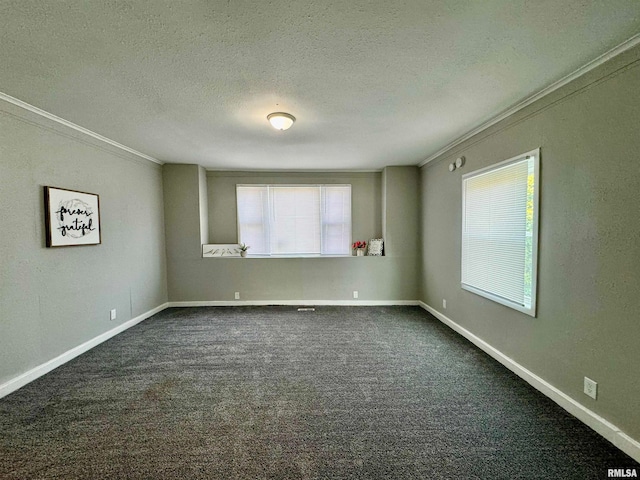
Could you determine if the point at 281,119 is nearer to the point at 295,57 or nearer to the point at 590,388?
the point at 295,57

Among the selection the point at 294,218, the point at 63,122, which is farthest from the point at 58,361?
the point at 294,218

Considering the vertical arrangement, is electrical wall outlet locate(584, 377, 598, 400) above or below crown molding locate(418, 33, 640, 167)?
below

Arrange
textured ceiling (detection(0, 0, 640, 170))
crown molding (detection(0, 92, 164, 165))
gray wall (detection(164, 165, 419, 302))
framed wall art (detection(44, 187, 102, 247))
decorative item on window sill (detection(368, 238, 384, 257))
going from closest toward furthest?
textured ceiling (detection(0, 0, 640, 170)), crown molding (detection(0, 92, 164, 165)), framed wall art (detection(44, 187, 102, 247)), gray wall (detection(164, 165, 419, 302)), decorative item on window sill (detection(368, 238, 384, 257))

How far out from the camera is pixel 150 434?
1.77 m

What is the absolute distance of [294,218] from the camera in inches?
198

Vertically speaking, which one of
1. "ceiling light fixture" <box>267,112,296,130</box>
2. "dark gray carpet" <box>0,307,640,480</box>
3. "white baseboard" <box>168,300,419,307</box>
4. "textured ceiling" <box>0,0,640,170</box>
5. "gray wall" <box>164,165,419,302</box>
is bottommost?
"dark gray carpet" <box>0,307,640,480</box>

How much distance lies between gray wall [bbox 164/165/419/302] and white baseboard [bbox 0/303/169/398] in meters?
1.14

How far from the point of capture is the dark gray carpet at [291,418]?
1525 mm

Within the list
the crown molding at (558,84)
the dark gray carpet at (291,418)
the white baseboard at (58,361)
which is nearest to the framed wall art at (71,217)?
the white baseboard at (58,361)

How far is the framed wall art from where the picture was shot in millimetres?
2590

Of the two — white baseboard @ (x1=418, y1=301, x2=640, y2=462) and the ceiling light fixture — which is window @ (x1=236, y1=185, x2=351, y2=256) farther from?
white baseboard @ (x1=418, y1=301, x2=640, y2=462)

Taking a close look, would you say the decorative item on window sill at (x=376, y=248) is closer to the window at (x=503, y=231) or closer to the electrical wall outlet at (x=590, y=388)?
the window at (x=503, y=231)

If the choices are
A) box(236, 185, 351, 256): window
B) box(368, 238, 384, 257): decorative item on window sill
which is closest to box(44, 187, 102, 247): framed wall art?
box(236, 185, 351, 256): window

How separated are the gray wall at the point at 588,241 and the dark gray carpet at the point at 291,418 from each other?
368mm
